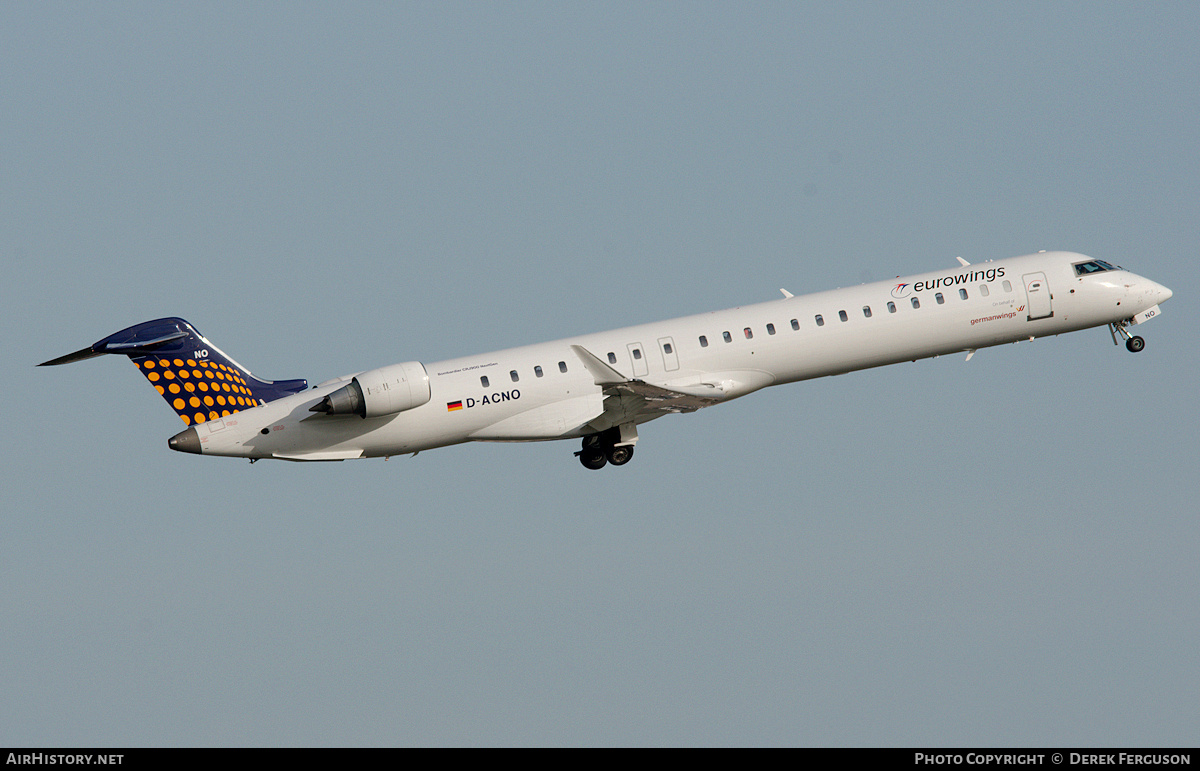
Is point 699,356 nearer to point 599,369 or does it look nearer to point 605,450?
point 599,369

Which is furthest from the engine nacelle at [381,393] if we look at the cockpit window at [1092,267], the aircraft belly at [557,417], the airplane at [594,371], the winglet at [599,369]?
the cockpit window at [1092,267]

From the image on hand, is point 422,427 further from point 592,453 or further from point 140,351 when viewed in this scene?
point 140,351

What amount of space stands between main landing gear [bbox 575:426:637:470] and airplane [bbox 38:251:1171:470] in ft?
0.12

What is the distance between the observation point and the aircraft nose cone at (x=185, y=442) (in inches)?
1152

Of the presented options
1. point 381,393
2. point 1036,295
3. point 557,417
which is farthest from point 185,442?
point 1036,295

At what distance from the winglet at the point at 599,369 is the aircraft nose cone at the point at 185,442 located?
818 cm

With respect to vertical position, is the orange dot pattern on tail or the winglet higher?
the orange dot pattern on tail

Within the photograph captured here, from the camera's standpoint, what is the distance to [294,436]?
29609 millimetres

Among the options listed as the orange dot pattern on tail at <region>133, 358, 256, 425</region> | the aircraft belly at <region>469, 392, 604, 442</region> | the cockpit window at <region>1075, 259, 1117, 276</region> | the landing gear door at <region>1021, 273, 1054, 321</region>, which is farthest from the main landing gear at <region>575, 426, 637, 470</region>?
the cockpit window at <region>1075, 259, 1117, 276</region>

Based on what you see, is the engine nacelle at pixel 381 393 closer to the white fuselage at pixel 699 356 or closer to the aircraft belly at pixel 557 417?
the white fuselage at pixel 699 356

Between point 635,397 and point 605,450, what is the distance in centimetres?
247

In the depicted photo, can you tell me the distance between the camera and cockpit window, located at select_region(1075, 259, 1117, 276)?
32.7 metres

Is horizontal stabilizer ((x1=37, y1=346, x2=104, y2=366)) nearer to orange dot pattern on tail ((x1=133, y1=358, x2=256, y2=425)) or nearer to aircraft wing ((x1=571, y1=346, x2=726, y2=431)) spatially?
orange dot pattern on tail ((x1=133, y1=358, x2=256, y2=425))
